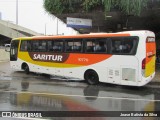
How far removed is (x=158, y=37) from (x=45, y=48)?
2240 centimetres

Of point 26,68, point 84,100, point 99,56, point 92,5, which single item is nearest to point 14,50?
point 26,68

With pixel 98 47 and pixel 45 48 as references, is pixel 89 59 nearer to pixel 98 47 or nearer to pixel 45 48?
pixel 98 47

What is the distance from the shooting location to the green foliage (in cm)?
1950

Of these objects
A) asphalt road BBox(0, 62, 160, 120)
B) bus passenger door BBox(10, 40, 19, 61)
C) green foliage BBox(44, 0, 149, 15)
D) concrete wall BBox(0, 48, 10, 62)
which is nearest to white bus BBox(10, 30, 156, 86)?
asphalt road BBox(0, 62, 160, 120)

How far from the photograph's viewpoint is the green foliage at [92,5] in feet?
64.0

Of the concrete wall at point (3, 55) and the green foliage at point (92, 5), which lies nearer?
the green foliage at point (92, 5)

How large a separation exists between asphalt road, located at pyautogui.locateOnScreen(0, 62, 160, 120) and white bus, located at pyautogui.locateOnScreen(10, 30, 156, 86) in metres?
0.76

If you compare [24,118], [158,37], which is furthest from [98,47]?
[158,37]

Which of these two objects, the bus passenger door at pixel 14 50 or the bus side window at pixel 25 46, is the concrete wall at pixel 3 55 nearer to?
the bus passenger door at pixel 14 50

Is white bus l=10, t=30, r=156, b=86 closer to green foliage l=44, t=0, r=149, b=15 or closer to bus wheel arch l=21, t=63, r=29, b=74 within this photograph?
bus wheel arch l=21, t=63, r=29, b=74

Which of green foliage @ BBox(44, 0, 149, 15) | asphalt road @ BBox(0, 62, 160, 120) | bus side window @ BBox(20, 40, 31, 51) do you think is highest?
green foliage @ BBox(44, 0, 149, 15)

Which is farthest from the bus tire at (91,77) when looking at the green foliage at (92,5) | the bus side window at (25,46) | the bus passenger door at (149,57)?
the bus side window at (25,46)

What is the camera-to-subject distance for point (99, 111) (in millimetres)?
9938

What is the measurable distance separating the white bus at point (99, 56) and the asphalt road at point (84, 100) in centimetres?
76
